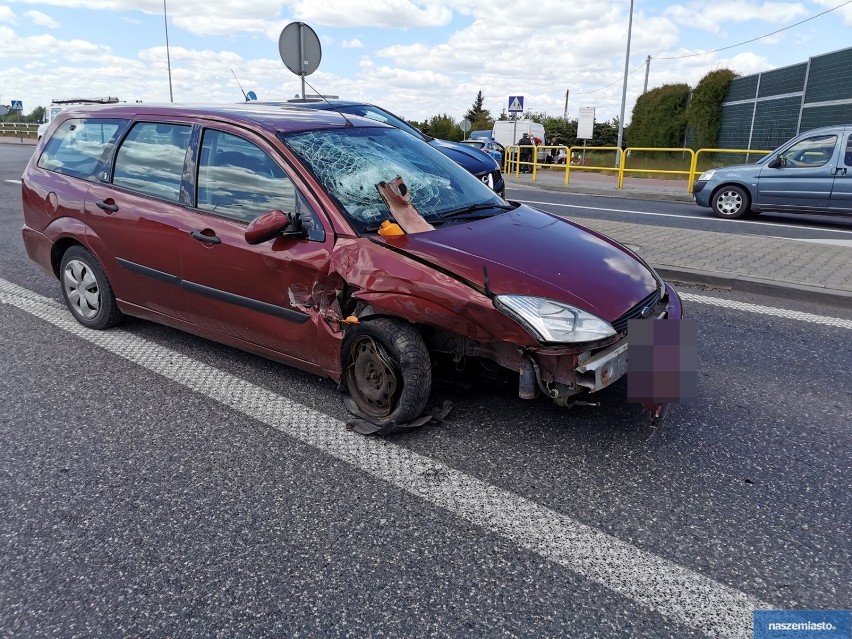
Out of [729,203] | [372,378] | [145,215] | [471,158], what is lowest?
[372,378]

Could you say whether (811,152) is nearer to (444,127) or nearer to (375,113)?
(375,113)

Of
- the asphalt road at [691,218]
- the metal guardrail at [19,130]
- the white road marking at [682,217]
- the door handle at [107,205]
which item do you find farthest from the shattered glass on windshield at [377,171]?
the metal guardrail at [19,130]

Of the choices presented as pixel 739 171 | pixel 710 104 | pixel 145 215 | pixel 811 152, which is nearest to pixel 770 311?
pixel 145 215

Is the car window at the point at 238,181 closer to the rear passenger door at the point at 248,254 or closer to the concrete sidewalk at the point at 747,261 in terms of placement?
the rear passenger door at the point at 248,254

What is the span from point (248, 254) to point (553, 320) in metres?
1.74

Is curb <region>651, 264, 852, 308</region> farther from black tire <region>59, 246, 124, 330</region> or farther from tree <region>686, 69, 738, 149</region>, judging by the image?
tree <region>686, 69, 738, 149</region>

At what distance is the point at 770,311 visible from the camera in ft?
18.1

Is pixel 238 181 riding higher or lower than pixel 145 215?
higher

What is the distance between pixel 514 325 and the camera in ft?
9.74

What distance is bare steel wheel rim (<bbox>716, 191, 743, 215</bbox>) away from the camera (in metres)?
11.9

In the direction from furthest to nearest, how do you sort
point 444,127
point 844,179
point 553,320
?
point 444,127, point 844,179, point 553,320

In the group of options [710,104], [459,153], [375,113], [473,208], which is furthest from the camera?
[710,104]

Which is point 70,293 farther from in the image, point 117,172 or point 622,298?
point 622,298

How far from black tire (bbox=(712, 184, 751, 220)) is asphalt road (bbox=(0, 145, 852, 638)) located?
27.3 ft
